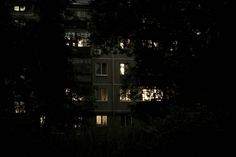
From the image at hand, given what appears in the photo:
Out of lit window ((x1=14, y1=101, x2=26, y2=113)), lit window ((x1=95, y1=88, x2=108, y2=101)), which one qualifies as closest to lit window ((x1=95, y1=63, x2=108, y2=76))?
lit window ((x1=95, y1=88, x2=108, y2=101))

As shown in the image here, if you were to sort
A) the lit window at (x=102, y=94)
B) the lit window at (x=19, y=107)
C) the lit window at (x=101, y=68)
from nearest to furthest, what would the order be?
Result: 1. the lit window at (x=19, y=107)
2. the lit window at (x=102, y=94)
3. the lit window at (x=101, y=68)

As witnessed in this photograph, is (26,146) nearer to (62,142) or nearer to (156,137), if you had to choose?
(62,142)

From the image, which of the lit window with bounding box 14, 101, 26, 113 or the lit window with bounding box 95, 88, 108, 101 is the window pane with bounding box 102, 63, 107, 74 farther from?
the lit window with bounding box 14, 101, 26, 113

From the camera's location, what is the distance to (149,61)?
824 inches

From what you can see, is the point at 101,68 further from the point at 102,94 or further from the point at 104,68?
the point at 102,94

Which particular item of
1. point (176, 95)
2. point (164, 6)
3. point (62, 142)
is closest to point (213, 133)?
point (62, 142)

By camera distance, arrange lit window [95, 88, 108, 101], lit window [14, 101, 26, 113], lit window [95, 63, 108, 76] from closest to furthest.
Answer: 1. lit window [14, 101, 26, 113]
2. lit window [95, 88, 108, 101]
3. lit window [95, 63, 108, 76]

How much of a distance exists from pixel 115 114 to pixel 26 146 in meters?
33.3

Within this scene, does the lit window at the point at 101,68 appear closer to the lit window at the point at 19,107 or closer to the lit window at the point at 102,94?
the lit window at the point at 102,94

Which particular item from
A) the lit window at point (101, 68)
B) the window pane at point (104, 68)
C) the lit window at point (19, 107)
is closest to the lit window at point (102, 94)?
the lit window at point (101, 68)

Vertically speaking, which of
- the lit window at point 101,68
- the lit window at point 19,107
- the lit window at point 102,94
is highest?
the lit window at point 101,68

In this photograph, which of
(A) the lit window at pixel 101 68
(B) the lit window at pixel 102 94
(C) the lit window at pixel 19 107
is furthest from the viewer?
(A) the lit window at pixel 101 68

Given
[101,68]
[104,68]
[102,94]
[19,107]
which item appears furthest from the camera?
[104,68]

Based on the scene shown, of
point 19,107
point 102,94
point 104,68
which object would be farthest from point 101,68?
point 19,107
